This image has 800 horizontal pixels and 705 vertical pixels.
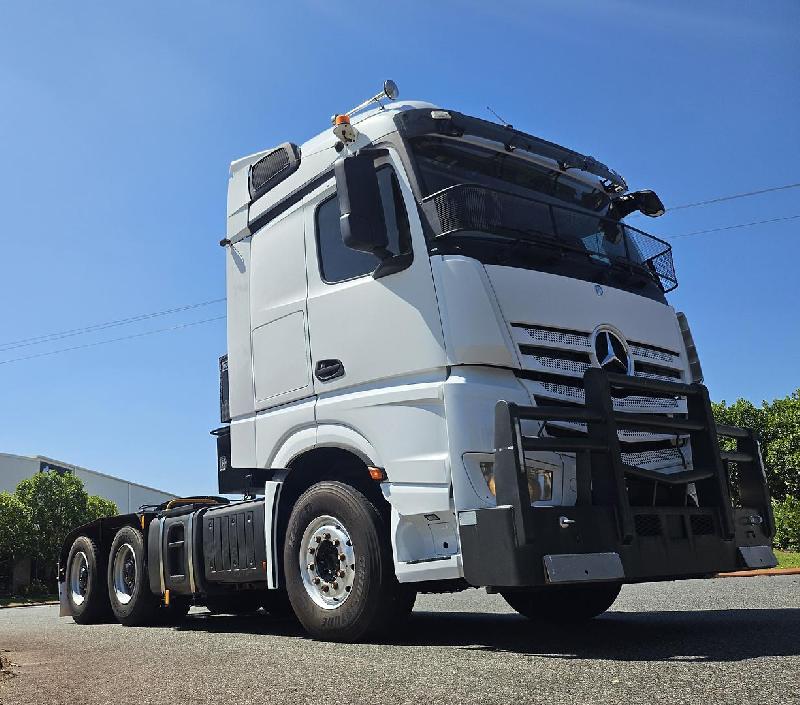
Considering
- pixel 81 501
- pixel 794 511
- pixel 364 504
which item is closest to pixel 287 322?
pixel 364 504

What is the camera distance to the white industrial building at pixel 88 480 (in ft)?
149

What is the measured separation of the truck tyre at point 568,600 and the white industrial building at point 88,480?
41.6 m

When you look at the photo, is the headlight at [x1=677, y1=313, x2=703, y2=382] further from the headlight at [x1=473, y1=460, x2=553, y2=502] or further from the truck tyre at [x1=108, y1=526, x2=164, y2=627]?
the truck tyre at [x1=108, y1=526, x2=164, y2=627]

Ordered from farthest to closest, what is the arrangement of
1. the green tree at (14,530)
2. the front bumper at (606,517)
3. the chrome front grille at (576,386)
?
the green tree at (14,530) < the chrome front grille at (576,386) < the front bumper at (606,517)

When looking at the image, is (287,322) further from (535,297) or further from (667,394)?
(667,394)

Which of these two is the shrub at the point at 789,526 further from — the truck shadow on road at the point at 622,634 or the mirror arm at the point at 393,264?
the mirror arm at the point at 393,264

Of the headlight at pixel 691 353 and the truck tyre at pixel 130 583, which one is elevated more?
the headlight at pixel 691 353

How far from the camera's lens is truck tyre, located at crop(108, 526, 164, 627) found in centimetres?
872

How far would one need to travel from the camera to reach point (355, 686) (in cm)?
413

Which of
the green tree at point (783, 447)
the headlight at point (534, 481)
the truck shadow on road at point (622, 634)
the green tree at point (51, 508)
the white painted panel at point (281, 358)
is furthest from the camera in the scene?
the green tree at point (51, 508)

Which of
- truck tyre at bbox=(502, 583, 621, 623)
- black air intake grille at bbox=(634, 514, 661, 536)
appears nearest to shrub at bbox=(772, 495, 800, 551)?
truck tyre at bbox=(502, 583, 621, 623)

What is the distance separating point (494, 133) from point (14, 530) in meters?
33.8

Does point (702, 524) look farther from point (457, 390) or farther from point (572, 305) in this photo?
point (457, 390)

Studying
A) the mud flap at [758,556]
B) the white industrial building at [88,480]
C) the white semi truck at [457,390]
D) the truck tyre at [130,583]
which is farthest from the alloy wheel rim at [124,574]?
the white industrial building at [88,480]
